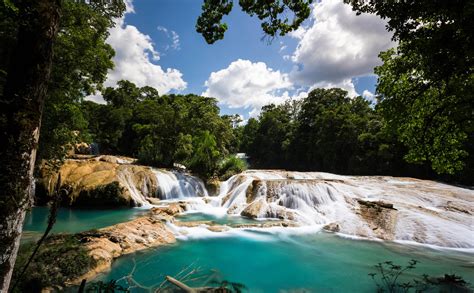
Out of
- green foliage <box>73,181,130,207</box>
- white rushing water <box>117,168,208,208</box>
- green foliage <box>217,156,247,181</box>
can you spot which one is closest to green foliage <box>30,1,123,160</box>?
green foliage <box>73,181,130,207</box>

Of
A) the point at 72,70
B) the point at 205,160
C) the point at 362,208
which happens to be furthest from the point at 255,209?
the point at 72,70

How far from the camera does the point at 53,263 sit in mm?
5633

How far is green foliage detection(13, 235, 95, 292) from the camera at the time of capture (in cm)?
473

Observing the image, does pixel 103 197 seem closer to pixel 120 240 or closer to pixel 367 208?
pixel 120 240

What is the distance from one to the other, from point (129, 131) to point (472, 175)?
134 feet

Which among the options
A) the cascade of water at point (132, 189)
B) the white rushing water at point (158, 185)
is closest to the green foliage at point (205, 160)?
the white rushing water at point (158, 185)

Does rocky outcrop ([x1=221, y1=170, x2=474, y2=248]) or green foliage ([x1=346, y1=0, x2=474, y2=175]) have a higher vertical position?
green foliage ([x1=346, y1=0, x2=474, y2=175])

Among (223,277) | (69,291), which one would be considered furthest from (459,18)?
(69,291)

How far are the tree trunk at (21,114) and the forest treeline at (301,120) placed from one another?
0.23m

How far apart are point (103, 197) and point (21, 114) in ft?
49.5

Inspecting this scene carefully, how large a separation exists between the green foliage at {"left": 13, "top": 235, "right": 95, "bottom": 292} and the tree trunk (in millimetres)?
3241

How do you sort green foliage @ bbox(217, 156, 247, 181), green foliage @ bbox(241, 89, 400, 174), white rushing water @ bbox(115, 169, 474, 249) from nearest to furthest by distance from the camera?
1. white rushing water @ bbox(115, 169, 474, 249)
2. green foliage @ bbox(217, 156, 247, 181)
3. green foliage @ bbox(241, 89, 400, 174)

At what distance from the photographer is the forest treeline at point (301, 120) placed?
20.2 ft

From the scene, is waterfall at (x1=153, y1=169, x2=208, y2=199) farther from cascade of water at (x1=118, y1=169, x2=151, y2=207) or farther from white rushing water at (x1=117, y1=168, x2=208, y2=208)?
cascade of water at (x1=118, y1=169, x2=151, y2=207)
